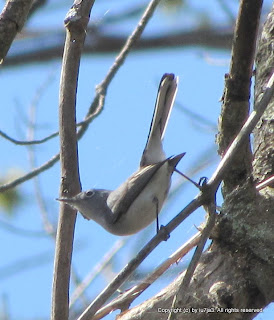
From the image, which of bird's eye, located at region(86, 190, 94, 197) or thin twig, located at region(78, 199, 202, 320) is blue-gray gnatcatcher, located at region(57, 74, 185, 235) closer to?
bird's eye, located at region(86, 190, 94, 197)

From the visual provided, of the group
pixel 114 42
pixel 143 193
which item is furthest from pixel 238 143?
pixel 114 42

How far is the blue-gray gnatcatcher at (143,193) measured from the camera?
276 cm

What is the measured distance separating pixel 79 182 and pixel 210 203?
0.79 meters

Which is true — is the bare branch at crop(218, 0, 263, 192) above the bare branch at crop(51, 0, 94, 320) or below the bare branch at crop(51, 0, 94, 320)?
below

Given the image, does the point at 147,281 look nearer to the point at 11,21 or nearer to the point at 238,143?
the point at 238,143

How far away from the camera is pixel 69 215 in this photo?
8.12 feet

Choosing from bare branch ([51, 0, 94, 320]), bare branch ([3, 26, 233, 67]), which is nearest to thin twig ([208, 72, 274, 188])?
bare branch ([51, 0, 94, 320])

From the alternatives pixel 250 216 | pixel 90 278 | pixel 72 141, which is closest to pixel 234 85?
pixel 250 216

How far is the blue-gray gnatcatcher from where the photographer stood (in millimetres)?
2764

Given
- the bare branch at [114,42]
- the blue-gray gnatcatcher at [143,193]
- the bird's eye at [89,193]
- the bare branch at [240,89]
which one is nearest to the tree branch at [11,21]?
the bare branch at [240,89]

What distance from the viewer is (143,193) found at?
9.21 feet

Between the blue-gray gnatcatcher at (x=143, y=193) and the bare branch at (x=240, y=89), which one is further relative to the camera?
the blue-gray gnatcatcher at (x=143, y=193)

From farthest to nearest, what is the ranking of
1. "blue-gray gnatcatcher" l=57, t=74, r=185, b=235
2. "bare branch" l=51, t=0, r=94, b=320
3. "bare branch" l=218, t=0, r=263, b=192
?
1. "blue-gray gnatcatcher" l=57, t=74, r=185, b=235
2. "bare branch" l=51, t=0, r=94, b=320
3. "bare branch" l=218, t=0, r=263, b=192

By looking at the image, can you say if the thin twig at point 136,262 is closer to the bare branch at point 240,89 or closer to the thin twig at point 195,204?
the thin twig at point 195,204
